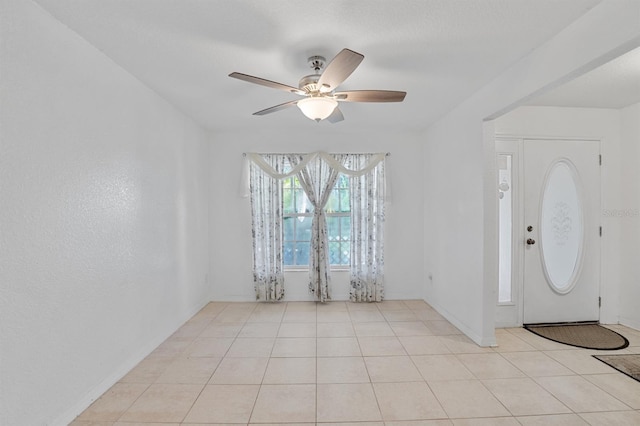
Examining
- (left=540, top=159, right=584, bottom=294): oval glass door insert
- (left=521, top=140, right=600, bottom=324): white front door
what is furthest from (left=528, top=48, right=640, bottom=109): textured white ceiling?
(left=540, top=159, right=584, bottom=294): oval glass door insert

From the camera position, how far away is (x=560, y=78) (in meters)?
1.96

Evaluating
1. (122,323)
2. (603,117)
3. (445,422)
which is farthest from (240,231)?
(603,117)

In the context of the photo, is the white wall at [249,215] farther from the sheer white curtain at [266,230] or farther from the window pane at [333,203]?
the window pane at [333,203]

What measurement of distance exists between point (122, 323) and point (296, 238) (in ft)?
7.89

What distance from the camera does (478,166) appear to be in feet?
9.53

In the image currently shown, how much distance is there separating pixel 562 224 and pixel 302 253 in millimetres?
3194

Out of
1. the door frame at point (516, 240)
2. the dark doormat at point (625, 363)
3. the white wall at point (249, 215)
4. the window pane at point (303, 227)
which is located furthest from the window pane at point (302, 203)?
the dark doormat at point (625, 363)

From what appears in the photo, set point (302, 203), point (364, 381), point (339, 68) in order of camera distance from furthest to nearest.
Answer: point (302, 203) < point (364, 381) < point (339, 68)

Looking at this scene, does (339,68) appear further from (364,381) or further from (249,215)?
(249,215)

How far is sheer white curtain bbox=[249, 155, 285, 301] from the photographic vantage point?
4.22 metres

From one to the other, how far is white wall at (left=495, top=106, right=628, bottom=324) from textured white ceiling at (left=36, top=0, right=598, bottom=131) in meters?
1.37

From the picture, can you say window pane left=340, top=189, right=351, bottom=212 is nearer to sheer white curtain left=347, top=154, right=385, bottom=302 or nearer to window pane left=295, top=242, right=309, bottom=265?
sheer white curtain left=347, top=154, right=385, bottom=302

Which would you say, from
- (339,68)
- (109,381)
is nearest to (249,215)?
(109,381)

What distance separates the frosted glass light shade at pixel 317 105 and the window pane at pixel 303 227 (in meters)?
2.28
